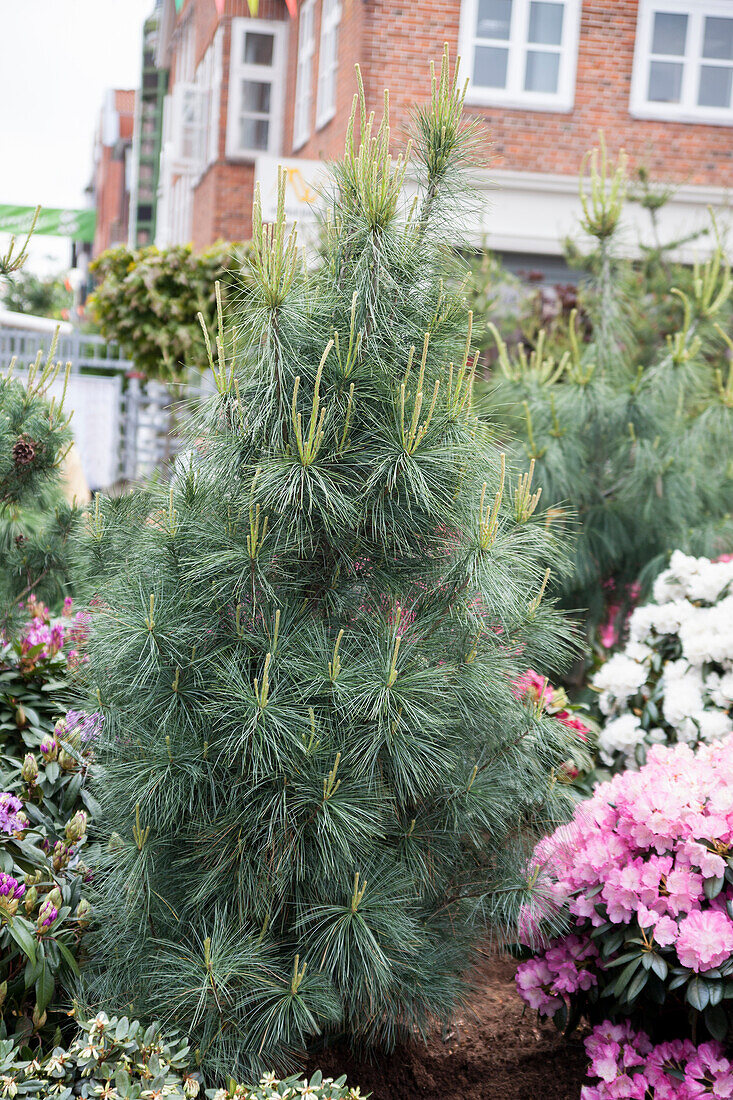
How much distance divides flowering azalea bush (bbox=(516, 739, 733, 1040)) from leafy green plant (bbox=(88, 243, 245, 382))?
22.0ft

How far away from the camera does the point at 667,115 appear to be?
10039 millimetres

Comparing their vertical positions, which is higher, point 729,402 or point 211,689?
point 729,402

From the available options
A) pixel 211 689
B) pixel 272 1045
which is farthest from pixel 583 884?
pixel 211 689

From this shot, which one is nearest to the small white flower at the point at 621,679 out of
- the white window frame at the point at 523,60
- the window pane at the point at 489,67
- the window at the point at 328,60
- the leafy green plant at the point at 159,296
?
the leafy green plant at the point at 159,296

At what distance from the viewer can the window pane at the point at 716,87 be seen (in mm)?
10242

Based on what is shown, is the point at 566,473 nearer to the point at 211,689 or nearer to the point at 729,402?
the point at 729,402

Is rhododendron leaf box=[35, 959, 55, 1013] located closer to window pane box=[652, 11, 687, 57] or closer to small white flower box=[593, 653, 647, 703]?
small white flower box=[593, 653, 647, 703]

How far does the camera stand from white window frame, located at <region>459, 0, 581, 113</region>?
9.88 m

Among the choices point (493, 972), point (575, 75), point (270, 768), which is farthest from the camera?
point (575, 75)

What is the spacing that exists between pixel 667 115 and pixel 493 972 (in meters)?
9.28

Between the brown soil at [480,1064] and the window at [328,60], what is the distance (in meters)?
9.57

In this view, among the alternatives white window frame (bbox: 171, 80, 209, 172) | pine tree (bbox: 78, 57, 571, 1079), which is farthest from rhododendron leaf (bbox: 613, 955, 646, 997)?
white window frame (bbox: 171, 80, 209, 172)

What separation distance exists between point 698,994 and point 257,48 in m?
13.8

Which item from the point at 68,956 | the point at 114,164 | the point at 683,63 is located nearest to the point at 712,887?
the point at 68,956
